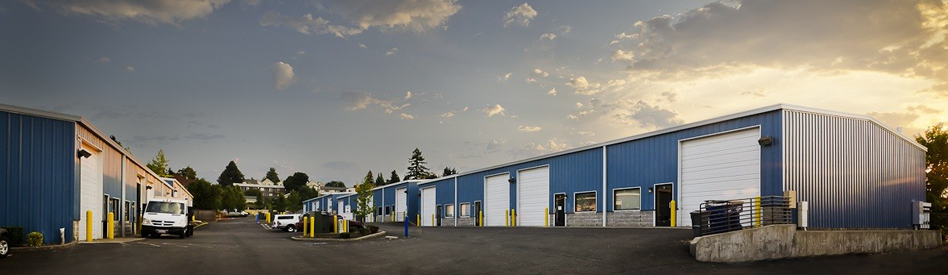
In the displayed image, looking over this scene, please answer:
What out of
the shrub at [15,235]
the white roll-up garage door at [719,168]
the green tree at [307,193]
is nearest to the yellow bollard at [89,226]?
the shrub at [15,235]

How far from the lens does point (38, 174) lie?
23578mm

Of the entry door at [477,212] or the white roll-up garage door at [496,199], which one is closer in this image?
the white roll-up garage door at [496,199]

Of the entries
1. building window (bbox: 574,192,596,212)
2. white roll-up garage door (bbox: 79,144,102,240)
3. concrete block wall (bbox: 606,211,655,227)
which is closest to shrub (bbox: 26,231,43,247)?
white roll-up garage door (bbox: 79,144,102,240)

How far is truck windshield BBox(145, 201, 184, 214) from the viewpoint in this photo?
3191cm

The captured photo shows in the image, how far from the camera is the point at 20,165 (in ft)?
75.6

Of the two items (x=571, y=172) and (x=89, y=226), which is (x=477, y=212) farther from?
(x=89, y=226)

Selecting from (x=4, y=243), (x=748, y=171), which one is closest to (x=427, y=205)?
(x=748, y=171)

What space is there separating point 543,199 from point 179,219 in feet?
62.4

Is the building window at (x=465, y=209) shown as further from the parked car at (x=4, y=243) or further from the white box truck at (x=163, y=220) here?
the parked car at (x=4, y=243)

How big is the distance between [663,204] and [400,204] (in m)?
43.1

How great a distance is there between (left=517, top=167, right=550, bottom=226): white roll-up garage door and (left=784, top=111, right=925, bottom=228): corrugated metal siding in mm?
16428

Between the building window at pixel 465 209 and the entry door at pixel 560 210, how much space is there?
13549 mm

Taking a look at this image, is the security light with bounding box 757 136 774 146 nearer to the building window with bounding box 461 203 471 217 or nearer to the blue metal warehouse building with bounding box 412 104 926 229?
the blue metal warehouse building with bounding box 412 104 926 229

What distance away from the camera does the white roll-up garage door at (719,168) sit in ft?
81.5
